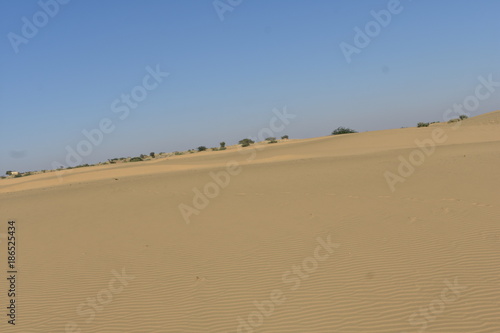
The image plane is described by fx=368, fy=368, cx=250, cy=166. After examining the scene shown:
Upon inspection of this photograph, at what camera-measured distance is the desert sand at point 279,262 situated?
5098 mm

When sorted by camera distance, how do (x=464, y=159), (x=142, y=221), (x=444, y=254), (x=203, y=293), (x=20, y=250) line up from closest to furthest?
(x=203, y=293), (x=444, y=254), (x=20, y=250), (x=142, y=221), (x=464, y=159)

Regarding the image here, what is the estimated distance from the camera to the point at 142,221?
11.5 metres

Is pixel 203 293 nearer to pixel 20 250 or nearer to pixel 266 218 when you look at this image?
pixel 266 218

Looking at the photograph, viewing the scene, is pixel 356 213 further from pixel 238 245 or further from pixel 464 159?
pixel 464 159

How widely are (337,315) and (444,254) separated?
9.03 feet

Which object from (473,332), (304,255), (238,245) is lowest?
(473,332)

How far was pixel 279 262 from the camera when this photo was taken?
6969mm

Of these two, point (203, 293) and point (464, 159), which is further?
point (464, 159)

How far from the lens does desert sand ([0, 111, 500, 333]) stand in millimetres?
5098

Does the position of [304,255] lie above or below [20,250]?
below

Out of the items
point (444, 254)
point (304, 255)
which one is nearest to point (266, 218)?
point (304, 255)

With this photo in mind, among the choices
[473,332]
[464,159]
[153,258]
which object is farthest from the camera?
[464,159]

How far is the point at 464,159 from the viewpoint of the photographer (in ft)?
57.1

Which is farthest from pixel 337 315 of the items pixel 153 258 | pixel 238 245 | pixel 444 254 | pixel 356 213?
pixel 356 213
